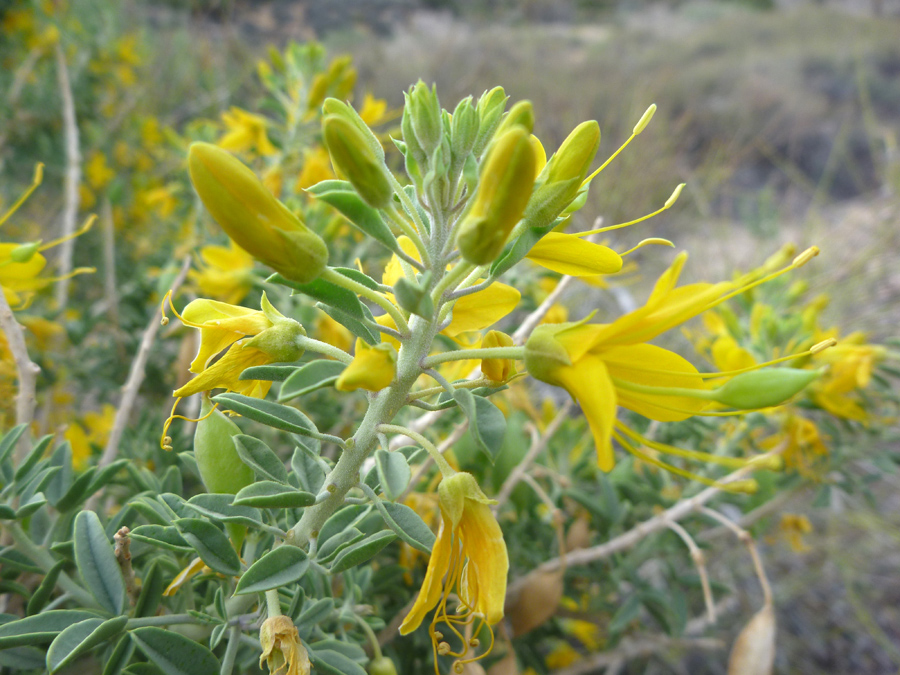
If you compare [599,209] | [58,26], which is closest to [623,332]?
[58,26]

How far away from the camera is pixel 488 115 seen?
52 centimetres

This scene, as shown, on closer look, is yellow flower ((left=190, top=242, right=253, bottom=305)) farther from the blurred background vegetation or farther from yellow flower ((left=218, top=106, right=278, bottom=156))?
yellow flower ((left=218, top=106, right=278, bottom=156))

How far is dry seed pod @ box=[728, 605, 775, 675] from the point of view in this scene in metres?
0.67

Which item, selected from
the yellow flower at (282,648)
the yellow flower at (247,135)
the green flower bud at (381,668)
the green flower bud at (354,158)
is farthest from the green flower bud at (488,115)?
the yellow flower at (247,135)

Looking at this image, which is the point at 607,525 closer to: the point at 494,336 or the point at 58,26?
the point at 494,336

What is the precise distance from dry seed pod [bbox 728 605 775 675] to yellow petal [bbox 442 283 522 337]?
0.52 m

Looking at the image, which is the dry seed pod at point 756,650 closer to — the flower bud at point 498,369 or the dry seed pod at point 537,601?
the dry seed pod at point 537,601

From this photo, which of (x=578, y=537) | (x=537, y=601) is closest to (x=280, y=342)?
(x=537, y=601)

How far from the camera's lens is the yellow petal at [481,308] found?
1.81ft

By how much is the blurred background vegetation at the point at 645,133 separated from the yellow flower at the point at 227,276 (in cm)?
20

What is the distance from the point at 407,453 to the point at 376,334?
15 centimetres

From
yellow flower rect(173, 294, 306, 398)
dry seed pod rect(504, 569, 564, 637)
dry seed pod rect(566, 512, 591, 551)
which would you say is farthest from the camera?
dry seed pod rect(566, 512, 591, 551)

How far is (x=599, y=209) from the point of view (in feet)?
9.84

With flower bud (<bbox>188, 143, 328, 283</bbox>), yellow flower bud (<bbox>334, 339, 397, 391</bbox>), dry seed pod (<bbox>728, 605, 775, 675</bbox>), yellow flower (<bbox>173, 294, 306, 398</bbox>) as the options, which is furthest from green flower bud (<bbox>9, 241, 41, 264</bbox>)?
dry seed pod (<bbox>728, 605, 775, 675</bbox>)
